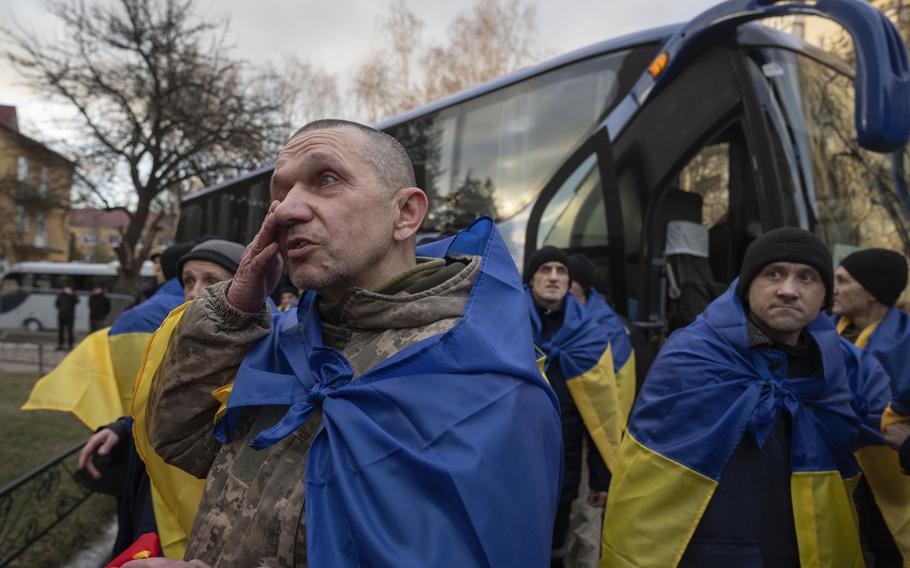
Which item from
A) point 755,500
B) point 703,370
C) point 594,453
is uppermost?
point 703,370

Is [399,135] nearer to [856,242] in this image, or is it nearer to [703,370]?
[856,242]

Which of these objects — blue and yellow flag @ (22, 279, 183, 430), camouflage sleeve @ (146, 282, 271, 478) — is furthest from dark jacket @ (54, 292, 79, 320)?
camouflage sleeve @ (146, 282, 271, 478)

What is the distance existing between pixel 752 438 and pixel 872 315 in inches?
74.2

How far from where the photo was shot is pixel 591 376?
12.6 feet

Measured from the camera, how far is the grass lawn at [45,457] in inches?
170

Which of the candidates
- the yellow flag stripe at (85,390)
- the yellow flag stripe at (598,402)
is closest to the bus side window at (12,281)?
the yellow flag stripe at (85,390)

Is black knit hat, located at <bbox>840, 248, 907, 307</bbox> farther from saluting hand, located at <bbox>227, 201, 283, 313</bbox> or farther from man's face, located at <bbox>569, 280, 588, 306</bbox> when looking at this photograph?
saluting hand, located at <bbox>227, 201, 283, 313</bbox>

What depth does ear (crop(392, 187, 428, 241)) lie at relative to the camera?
4.88ft

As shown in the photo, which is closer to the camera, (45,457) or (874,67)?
(874,67)

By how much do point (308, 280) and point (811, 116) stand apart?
4978 mm

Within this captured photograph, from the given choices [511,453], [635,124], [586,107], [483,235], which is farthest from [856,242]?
A: [511,453]

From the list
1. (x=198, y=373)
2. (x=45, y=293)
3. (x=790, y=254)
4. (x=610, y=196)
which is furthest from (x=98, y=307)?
(x=790, y=254)

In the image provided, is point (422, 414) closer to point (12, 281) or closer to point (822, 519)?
point (822, 519)

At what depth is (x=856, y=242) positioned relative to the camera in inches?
194
